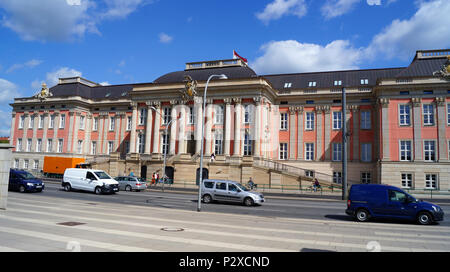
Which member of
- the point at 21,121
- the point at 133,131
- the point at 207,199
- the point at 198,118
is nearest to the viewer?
the point at 207,199

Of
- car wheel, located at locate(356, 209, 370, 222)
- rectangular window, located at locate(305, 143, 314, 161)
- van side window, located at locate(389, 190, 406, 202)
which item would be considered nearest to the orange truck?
rectangular window, located at locate(305, 143, 314, 161)

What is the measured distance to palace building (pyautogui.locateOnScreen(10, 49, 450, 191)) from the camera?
125 feet

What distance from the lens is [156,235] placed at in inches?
401

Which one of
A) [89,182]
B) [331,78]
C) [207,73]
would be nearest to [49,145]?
[207,73]

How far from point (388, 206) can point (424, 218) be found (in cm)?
161

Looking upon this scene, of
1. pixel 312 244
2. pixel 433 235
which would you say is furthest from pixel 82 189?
pixel 433 235

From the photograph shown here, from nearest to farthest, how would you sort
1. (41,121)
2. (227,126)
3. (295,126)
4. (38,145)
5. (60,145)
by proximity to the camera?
(227,126) < (295,126) < (60,145) < (38,145) < (41,121)

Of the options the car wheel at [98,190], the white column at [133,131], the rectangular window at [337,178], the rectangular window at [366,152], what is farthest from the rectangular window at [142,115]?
the rectangular window at [366,152]

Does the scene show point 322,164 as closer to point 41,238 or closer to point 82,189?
point 82,189

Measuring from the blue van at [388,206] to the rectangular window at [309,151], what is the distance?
30.3 m

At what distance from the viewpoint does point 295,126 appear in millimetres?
47188

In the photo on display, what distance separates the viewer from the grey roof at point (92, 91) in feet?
200

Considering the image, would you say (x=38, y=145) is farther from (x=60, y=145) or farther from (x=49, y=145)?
(x=60, y=145)

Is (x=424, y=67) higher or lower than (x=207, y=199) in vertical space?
higher
